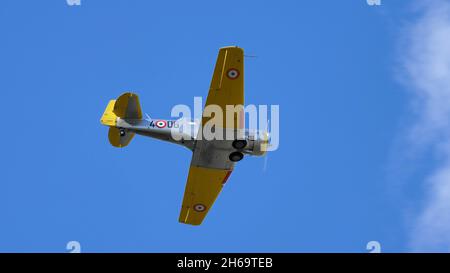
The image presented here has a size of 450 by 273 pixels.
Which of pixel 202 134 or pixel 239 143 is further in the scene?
pixel 239 143

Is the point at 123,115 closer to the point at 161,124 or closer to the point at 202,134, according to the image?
the point at 161,124

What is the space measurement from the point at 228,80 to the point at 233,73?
26cm

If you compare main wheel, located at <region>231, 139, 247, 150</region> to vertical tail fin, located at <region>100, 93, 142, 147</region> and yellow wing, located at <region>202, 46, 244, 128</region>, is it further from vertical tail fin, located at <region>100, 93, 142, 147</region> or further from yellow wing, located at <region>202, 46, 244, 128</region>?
vertical tail fin, located at <region>100, 93, 142, 147</region>

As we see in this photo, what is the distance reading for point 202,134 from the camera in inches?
866

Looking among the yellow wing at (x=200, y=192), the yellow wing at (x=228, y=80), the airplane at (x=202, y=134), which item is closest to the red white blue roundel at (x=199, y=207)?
the yellow wing at (x=200, y=192)

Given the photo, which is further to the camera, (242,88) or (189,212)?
(189,212)

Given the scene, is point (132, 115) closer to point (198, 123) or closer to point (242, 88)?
point (198, 123)

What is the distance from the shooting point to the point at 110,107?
23688 mm

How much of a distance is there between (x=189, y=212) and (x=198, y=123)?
3.67 metres

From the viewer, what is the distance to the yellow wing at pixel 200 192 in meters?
23.4

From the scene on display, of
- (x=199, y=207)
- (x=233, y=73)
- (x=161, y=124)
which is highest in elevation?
(x=233, y=73)

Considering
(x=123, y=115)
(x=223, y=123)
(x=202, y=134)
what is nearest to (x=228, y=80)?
(x=223, y=123)
